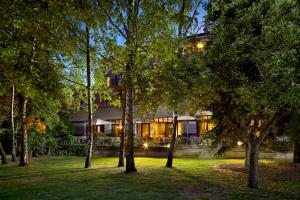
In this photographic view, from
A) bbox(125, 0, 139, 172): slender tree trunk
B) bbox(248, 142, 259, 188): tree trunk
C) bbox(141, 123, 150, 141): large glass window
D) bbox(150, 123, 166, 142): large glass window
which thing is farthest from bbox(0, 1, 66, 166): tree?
bbox(141, 123, 150, 141): large glass window

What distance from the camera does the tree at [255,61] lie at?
31.0 feet

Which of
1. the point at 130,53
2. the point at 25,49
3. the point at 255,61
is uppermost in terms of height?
the point at 130,53

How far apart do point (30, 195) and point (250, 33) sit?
9.46m

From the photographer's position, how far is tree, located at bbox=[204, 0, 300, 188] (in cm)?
945

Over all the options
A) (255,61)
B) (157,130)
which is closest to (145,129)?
(157,130)

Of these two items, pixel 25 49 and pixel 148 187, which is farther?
pixel 25 49

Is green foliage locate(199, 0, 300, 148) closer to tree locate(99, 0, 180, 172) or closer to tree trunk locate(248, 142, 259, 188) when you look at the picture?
tree trunk locate(248, 142, 259, 188)

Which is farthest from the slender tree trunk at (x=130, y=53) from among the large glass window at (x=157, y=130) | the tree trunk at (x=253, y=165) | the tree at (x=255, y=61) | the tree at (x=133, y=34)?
the large glass window at (x=157, y=130)

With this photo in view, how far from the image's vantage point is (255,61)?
1059 cm

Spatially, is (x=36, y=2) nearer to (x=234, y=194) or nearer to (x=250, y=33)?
(x=250, y=33)

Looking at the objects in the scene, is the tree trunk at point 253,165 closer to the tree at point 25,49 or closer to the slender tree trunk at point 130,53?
the slender tree trunk at point 130,53

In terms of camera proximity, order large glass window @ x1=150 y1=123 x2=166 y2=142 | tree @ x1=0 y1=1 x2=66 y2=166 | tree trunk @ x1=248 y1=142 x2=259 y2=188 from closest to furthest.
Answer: tree @ x1=0 y1=1 x2=66 y2=166 < tree trunk @ x1=248 y1=142 x2=259 y2=188 < large glass window @ x1=150 y1=123 x2=166 y2=142

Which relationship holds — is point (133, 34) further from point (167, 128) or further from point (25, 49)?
point (167, 128)

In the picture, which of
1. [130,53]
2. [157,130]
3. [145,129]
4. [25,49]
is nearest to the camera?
[25,49]
